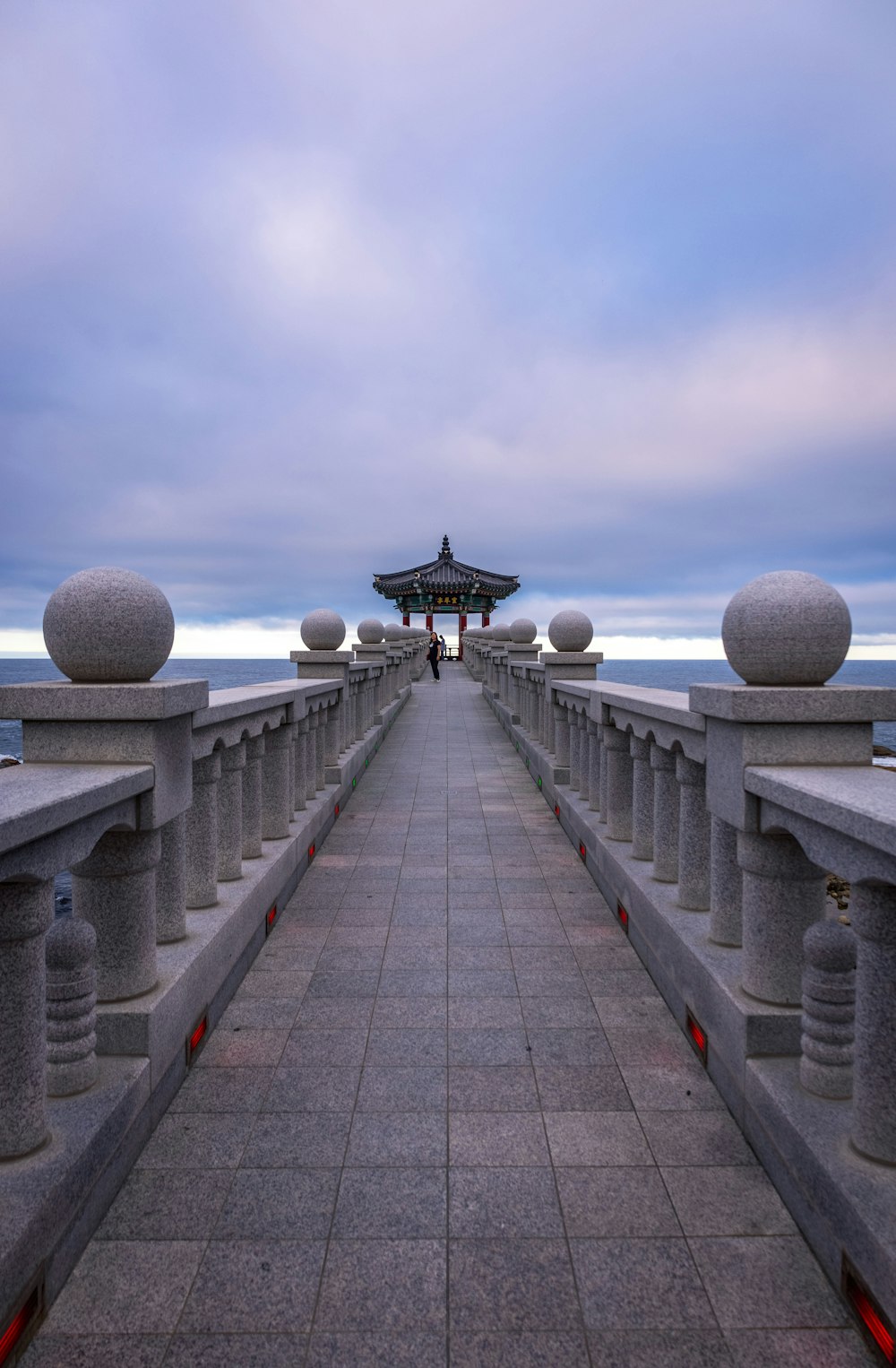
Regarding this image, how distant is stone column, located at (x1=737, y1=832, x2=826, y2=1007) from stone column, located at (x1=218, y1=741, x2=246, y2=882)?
10.9 ft

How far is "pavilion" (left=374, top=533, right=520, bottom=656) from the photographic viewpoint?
57469mm

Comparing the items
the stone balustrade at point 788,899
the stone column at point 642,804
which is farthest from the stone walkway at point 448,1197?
the stone column at point 642,804

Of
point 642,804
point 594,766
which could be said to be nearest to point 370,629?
point 594,766

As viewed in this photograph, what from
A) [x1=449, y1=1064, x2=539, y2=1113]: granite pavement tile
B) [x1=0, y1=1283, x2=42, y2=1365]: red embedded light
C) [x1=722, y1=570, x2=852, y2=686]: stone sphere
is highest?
[x1=722, y1=570, x2=852, y2=686]: stone sphere

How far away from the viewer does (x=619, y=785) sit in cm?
Result: 654

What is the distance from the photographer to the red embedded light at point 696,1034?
3.94 meters

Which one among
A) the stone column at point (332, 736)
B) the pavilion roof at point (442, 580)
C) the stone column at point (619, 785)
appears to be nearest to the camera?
the stone column at point (619, 785)

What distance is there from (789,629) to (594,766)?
4.41m

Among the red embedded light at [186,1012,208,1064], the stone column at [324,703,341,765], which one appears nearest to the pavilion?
the stone column at [324,703,341,765]

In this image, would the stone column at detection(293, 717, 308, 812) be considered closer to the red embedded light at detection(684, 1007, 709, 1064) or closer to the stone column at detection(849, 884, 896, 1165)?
the red embedded light at detection(684, 1007, 709, 1064)

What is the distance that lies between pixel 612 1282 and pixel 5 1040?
2143 mm

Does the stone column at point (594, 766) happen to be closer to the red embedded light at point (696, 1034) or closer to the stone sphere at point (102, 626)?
the red embedded light at point (696, 1034)

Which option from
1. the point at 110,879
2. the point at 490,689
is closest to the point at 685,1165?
the point at 110,879

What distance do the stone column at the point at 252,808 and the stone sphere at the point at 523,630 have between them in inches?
413
